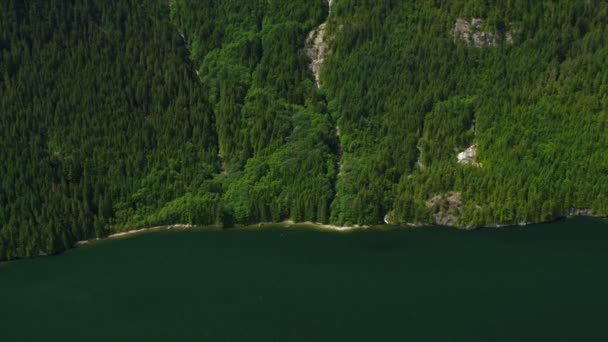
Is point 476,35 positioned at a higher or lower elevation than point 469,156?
higher

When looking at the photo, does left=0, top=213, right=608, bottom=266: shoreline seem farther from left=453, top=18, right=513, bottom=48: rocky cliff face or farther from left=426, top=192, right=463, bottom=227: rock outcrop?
left=453, top=18, right=513, bottom=48: rocky cliff face

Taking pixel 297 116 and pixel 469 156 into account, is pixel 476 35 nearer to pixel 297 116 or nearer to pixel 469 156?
pixel 469 156

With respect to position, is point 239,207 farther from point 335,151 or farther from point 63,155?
point 63,155

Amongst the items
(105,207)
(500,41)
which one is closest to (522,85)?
(500,41)

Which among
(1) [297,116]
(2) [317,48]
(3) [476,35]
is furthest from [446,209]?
(2) [317,48]

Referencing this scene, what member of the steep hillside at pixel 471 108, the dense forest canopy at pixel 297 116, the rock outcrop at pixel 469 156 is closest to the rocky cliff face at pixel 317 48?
the dense forest canopy at pixel 297 116
